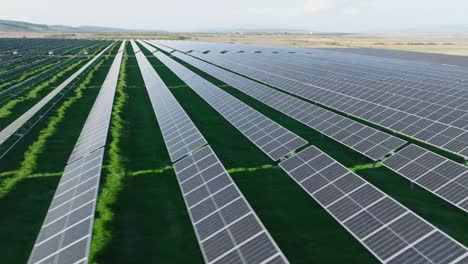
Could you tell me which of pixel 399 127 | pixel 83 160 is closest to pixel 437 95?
pixel 399 127

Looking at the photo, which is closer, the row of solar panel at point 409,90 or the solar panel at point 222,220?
the solar panel at point 222,220

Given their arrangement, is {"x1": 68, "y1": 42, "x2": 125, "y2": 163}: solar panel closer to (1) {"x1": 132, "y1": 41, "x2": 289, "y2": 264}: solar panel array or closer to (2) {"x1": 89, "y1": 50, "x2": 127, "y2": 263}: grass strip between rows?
(2) {"x1": 89, "y1": 50, "x2": 127, "y2": 263}: grass strip between rows

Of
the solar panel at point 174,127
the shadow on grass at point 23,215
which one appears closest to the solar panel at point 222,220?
the solar panel at point 174,127

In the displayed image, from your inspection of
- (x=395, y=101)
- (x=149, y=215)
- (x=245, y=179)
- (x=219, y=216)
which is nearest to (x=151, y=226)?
(x=149, y=215)

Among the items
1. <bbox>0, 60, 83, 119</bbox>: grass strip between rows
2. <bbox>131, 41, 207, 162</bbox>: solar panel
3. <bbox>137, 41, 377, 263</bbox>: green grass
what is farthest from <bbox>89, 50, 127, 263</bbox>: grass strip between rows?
<bbox>0, 60, 83, 119</bbox>: grass strip between rows

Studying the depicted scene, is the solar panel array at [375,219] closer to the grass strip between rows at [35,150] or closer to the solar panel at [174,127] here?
the solar panel at [174,127]

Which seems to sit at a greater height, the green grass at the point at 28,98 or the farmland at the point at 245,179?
the farmland at the point at 245,179

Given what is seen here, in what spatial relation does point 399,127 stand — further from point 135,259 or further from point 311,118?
point 135,259
